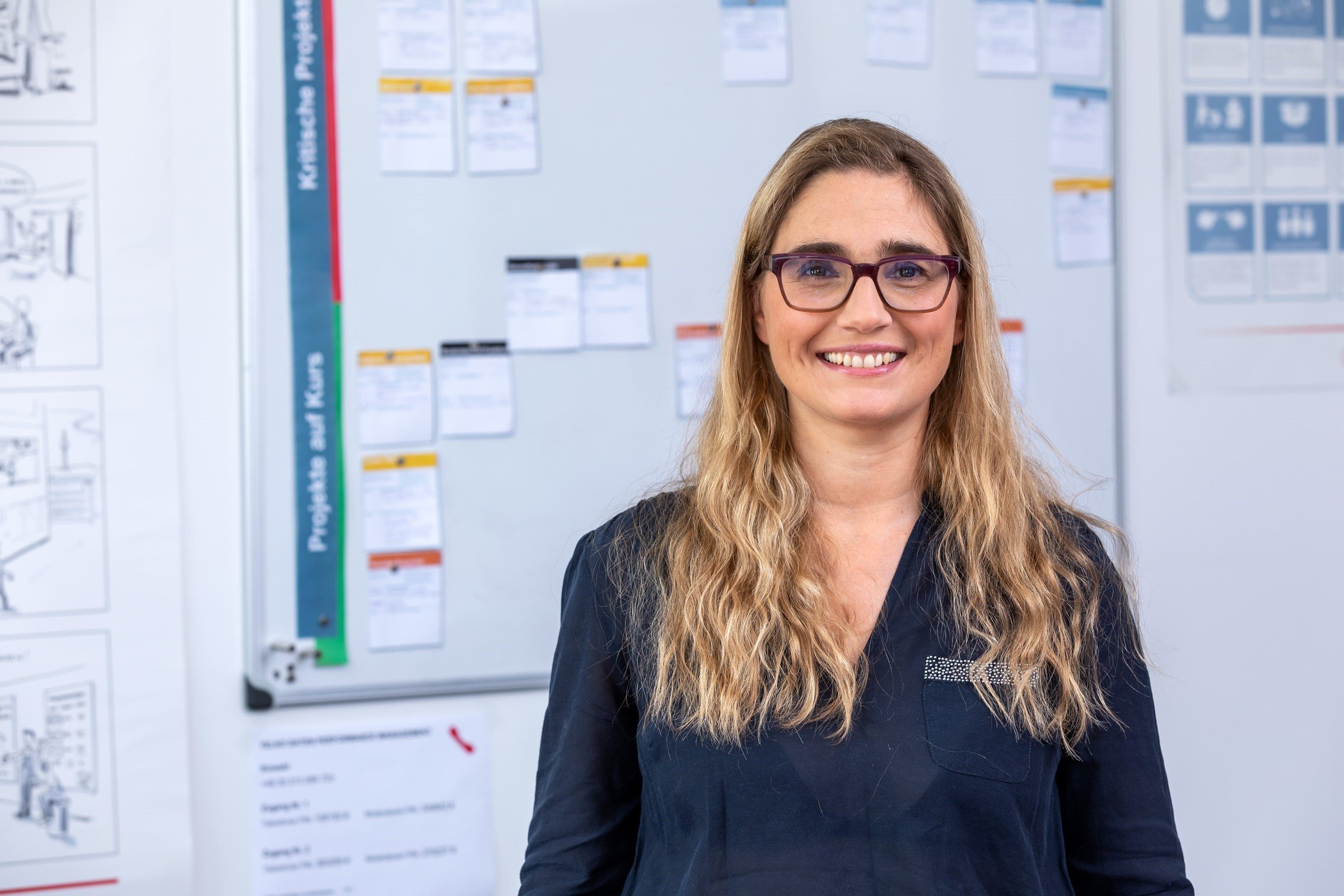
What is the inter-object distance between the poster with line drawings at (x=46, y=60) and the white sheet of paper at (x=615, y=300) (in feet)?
2.66

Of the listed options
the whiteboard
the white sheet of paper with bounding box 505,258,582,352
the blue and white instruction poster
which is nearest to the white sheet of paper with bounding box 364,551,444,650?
the whiteboard

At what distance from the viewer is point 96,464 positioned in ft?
4.98

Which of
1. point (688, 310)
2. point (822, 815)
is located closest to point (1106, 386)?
point (688, 310)

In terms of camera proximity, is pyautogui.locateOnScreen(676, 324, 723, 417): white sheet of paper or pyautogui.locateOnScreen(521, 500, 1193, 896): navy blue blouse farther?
pyautogui.locateOnScreen(676, 324, 723, 417): white sheet of paper

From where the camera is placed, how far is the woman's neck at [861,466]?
107 cm

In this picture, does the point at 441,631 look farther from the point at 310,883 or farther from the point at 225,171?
the point at 225,171

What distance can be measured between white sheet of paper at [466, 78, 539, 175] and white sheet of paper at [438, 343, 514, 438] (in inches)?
11.7

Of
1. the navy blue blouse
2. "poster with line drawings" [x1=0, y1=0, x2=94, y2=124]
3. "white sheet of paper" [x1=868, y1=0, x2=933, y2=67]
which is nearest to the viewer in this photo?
the navy blue blouse

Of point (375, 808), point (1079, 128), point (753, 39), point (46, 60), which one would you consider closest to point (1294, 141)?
point (1079, 128)

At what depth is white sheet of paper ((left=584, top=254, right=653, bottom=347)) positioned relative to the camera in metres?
1.64

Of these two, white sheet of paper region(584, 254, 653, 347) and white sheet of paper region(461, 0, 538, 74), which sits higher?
white sheet of paper region(461, 0, 538, 74)

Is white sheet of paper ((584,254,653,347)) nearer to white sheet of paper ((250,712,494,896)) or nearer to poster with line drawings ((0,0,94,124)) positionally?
white sheet of paper ((250,712,494,896))

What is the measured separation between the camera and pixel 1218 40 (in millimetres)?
1799

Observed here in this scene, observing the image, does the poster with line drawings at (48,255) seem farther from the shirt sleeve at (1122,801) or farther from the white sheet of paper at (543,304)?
the shirt sleeve at (1122,801)
